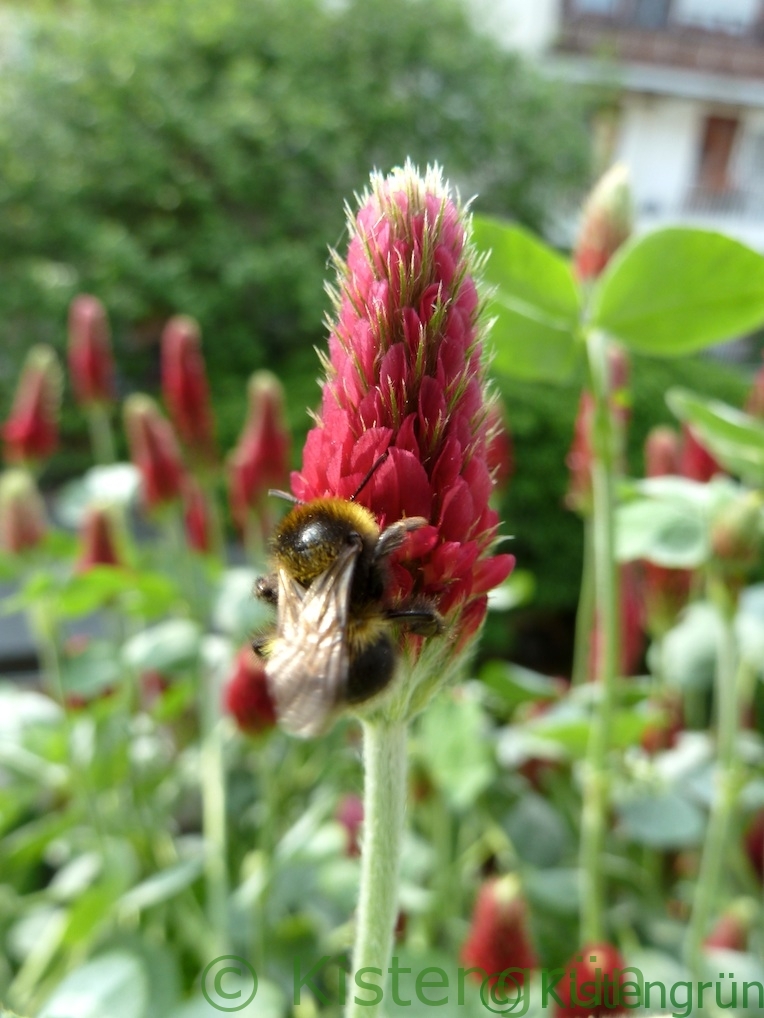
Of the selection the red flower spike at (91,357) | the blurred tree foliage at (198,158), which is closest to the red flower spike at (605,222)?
the red flower spike at (91,357)

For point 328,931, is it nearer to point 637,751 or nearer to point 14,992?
point 14,992

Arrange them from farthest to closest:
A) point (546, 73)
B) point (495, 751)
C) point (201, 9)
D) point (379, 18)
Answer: point (546, 73), point (379, 18), point (201, 9), point (495, 751)

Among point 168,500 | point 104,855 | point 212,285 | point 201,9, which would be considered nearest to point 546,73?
point 201,9

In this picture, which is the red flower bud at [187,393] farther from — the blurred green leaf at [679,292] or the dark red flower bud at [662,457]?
the blurred green leaf at [679,292]

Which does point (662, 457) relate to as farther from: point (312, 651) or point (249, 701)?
point (312, 651)

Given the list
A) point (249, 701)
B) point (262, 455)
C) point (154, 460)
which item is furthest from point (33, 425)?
point (249, 701)

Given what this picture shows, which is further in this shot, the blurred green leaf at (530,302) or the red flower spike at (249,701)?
the red flower spike at (249,701)
